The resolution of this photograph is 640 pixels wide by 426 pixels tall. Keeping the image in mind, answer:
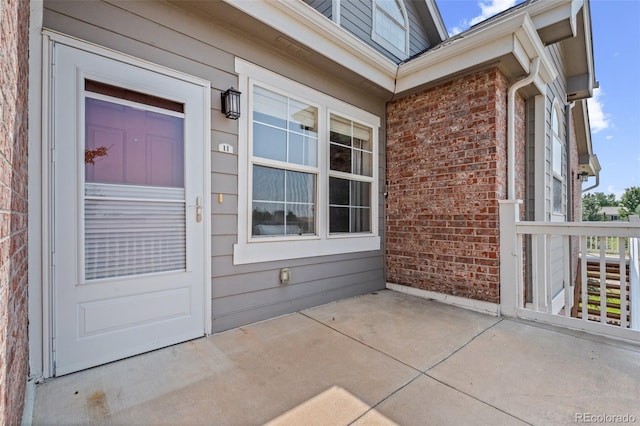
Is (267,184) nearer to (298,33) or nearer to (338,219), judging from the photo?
(338,219)

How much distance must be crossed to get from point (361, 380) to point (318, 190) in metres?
2.18

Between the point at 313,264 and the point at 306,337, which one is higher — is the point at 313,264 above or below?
above

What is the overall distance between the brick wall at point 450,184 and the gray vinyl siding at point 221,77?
1.19 m

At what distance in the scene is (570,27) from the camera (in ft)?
10.7

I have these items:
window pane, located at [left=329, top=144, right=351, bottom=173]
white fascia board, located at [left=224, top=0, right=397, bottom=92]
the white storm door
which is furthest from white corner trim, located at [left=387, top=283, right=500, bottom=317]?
white fascia board, located at [left=224, top=0, right=397, bottom=92]

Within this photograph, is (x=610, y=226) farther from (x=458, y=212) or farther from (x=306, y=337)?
(x=306, y=337)

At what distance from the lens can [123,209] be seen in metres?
2.23

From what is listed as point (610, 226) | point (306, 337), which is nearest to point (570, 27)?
point (610, 226)

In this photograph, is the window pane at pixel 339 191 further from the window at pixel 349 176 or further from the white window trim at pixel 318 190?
the white window trim at pixel 318 190

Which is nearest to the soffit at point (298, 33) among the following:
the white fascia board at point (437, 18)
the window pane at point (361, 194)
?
the window pane at point (361, 194)

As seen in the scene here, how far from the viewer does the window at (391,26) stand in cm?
470

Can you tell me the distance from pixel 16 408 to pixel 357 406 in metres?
1.67

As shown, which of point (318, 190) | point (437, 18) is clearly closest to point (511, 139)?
point (318, 190)

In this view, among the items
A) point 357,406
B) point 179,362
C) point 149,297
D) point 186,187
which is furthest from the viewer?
point 186,187
